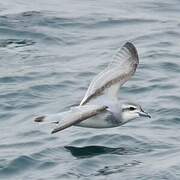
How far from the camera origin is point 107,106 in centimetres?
1333

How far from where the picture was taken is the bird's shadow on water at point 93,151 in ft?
43.4

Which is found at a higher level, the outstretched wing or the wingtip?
the wingtip

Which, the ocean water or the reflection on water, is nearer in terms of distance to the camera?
the ocean water

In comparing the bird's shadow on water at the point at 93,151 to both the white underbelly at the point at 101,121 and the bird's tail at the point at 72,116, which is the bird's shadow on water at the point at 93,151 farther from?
the bird's tail at the point at 72,116

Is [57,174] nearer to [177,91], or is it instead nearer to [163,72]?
[177,91]

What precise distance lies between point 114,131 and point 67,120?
2366 millimetres

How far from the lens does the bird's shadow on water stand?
43.4 ft

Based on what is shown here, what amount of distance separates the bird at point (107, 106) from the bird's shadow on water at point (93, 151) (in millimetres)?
367

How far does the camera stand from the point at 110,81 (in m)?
13.9

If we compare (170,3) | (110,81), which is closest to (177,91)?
(110,81)

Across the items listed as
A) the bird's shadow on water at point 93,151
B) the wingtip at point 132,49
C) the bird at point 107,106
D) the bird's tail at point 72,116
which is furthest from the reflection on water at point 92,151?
the wingtip at point 132,49

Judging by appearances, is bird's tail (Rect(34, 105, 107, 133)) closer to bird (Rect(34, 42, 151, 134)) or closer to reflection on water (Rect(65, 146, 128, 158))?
bird (Rect(34, 42, 151, 134))

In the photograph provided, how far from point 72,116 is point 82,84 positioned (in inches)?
178

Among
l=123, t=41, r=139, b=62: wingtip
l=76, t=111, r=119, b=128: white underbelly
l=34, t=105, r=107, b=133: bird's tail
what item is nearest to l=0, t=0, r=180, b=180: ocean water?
l=76, t=111, r=119, b=128: white underbelly
